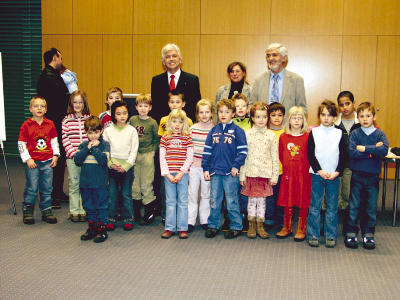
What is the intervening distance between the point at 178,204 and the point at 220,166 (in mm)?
504

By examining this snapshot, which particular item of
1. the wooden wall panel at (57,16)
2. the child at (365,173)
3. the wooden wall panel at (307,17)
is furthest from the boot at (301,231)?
the wooden wall panel at (57,16)

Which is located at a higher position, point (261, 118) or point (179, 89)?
point (179, 89)

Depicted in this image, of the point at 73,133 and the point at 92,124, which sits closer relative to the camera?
the point at 92,124

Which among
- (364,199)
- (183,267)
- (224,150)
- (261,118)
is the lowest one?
(183,267)

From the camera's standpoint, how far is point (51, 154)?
374cm

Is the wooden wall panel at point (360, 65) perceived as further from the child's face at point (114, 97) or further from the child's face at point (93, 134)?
the child's face at point (93, 134)

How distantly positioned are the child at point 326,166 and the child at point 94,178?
173 cm

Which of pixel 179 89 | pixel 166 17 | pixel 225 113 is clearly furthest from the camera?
pixel 166 17

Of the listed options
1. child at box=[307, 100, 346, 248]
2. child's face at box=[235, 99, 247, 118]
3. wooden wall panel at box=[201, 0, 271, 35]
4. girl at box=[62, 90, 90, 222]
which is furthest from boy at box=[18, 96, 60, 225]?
wooden wall panel at box=[201, 0, 271, 35]

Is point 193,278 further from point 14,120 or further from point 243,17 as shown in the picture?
point 14,120

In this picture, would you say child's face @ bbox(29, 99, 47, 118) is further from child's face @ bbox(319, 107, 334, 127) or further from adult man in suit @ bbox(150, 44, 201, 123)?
child's face @ bbox(319, 107, 334, 127)

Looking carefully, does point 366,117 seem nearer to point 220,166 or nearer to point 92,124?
point 220,166

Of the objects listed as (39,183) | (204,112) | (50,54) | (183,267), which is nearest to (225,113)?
(204,112)

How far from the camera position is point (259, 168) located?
3.33 metres
